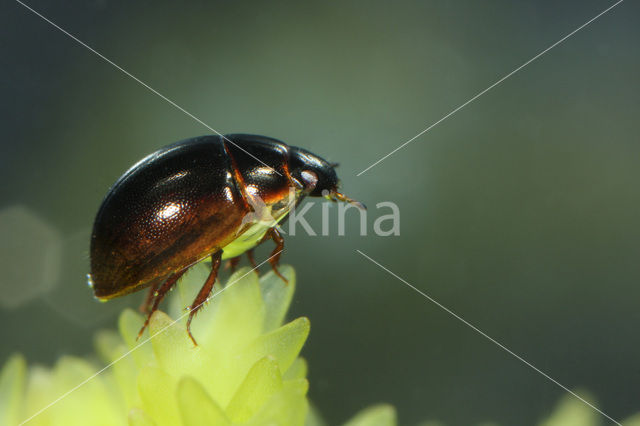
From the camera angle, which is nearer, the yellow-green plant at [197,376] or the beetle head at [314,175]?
the yellow-green plant at [197,376]

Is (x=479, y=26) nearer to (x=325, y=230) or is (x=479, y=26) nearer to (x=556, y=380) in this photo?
(x=325, y=230)

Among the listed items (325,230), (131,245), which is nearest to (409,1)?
(325,230)

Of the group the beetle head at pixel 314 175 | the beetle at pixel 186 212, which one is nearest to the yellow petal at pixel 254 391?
the beetle at pixel 186 212

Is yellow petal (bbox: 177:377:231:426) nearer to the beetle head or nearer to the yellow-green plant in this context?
the yellow-green plant

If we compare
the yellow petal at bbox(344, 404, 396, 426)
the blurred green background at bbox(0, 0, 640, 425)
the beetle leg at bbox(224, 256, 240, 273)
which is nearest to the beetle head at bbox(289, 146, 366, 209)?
the beetle leg at bbox(224, 256, 240, 273)

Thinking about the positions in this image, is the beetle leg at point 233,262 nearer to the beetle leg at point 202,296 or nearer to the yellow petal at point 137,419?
the beetle leg at point 202,296
